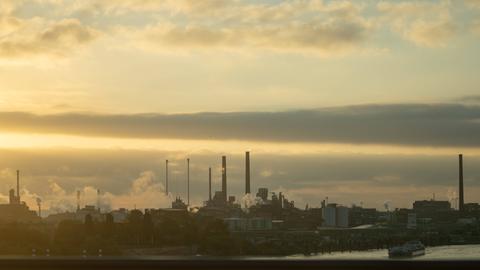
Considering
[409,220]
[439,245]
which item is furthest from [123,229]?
[409,220]

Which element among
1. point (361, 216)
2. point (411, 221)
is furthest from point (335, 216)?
point (411, 221)

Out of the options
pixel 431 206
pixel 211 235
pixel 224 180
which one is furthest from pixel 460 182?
pixel 211 235

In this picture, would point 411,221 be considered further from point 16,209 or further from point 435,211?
point 16,209

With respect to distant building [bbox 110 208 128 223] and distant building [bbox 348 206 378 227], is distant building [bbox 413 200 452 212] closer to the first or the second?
distant building [bbox 348 206 378 227]

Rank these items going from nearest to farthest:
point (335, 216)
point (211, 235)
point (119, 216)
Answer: point (211, 235)
point (119, 216)
point (335, 216)

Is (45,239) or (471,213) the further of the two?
(471,213)

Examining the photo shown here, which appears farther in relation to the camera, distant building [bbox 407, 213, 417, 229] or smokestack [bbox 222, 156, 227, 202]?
smokestack [bbox 222, 156, 227, 202]

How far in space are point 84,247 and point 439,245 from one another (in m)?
36.8

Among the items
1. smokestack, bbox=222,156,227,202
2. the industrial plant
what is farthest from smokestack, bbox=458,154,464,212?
smokestack, bbox=222,156,227,202

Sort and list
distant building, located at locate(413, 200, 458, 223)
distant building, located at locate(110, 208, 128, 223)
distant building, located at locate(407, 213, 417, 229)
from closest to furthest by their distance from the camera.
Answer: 1. distant building, located at locate(110, 208, 128, 223)
2. distant building, located at locate(407, 213, 417, 229)
3. distant building, located at locate(413, 200, 458, 223)

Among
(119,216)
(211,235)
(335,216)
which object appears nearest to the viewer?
(211,235)

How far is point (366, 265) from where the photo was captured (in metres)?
28.9

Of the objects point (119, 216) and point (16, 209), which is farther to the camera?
point (16, 209)

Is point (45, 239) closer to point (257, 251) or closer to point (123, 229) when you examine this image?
point (123, 229)
